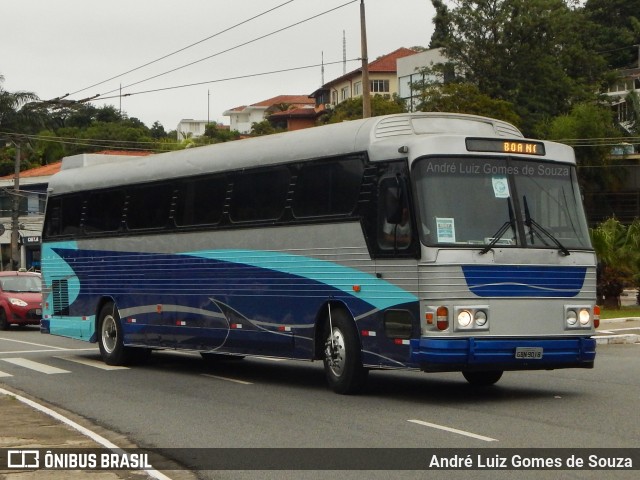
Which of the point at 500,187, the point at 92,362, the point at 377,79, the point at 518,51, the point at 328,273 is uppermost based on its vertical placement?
the point at 377,79

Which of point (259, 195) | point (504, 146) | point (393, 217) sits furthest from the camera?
point (259, 195)

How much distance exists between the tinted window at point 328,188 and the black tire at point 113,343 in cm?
624

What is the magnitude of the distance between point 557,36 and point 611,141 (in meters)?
11.4

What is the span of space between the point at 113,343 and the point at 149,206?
281 centimetres

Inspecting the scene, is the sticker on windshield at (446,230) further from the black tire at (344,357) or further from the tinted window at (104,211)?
the tinted window at (104,211)

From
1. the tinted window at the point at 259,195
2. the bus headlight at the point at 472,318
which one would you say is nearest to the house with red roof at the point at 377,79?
the tinted window at the point at 259,195

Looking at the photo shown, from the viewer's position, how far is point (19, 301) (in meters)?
34.7

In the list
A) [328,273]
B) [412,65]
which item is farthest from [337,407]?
[412,65]

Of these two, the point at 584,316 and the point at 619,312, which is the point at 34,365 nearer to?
the point at 584,316

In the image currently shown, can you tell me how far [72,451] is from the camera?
35.4ft

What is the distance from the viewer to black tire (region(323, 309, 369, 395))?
14.8 meters

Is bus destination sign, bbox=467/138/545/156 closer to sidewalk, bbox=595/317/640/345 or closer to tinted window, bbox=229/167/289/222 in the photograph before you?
tinted window, bbox=229/167/289/222

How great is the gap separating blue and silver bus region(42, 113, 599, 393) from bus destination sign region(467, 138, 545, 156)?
2 centimetres

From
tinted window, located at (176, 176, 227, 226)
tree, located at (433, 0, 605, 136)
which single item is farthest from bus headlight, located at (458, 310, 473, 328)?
tree, located at (433, 0, 605, 136)
